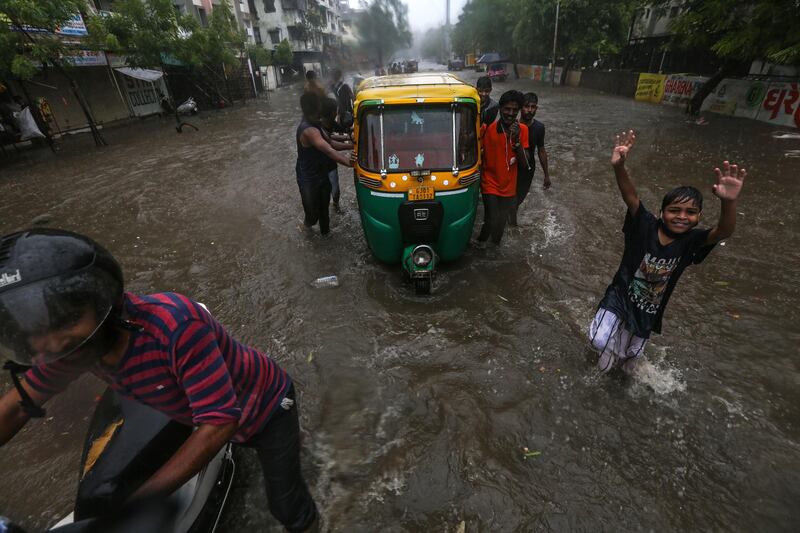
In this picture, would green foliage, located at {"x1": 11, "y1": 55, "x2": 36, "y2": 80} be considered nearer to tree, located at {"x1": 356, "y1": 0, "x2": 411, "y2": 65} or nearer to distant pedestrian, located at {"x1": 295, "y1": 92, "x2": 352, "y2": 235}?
distant pedestrian, located at {"x1": 295, "y1": 92, "x2": 352, "y2": 235}

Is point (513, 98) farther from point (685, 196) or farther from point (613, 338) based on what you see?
point (613, 338)

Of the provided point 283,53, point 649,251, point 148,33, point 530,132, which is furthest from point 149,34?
point 283,53

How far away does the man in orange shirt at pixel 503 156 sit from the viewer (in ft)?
15.4

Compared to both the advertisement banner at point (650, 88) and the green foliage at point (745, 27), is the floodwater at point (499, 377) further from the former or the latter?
the advertisement banner at point (650, 88)

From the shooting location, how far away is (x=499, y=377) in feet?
11.8

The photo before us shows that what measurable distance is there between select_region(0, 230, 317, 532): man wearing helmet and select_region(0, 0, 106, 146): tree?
14.0 metres

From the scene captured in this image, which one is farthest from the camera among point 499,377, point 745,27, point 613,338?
point 745,27

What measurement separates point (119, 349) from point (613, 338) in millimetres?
3111

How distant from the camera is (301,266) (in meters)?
5.62

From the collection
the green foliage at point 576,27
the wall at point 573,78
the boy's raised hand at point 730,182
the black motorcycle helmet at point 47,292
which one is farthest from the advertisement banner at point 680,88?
the black motorcycle helmet at point 47,292

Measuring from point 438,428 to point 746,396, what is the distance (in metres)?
2.51

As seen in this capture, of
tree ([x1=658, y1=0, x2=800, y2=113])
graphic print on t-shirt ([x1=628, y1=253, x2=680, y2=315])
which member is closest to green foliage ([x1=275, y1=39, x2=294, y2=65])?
tree ([x1=658, y1=0, x2=800, y2=113])

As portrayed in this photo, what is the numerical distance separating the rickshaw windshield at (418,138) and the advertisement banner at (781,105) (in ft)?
45.7

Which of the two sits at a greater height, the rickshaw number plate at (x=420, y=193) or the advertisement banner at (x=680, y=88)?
the rickshaw number plate at (x=420, y=193)
